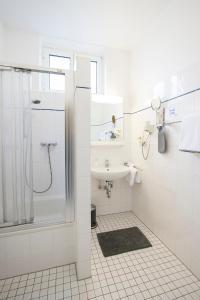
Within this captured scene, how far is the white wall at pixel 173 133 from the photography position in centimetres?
139

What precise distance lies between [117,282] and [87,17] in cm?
255

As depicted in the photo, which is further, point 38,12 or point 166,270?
point 38,12

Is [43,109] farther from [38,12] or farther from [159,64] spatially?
[159,64]

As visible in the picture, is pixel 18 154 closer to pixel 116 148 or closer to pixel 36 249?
pixel 36 249

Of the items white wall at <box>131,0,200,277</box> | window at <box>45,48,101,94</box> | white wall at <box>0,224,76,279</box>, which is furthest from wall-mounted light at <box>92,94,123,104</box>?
white wall at <box>0,224,76,279</box>

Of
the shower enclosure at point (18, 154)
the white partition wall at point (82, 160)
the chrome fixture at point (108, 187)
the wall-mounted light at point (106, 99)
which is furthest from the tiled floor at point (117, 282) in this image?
the wall-mounted light at point (106, 99)

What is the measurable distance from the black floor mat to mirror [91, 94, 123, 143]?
1213mm

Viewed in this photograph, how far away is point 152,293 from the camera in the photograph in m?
1.23

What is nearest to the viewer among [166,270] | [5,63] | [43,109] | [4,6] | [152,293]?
[152,293]

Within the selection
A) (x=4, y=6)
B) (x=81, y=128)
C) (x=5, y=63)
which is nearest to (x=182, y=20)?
(x=81, y=128)

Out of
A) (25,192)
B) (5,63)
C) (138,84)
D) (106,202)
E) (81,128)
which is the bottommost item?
(106,202)

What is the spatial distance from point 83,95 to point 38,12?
1238mm

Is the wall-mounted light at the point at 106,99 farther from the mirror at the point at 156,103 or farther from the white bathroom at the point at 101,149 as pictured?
the mirror at the point at 156,103

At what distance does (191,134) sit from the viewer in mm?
1282
